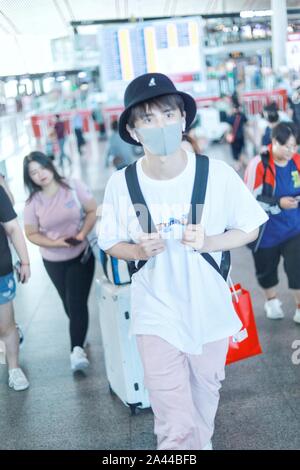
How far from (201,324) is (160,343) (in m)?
0.17

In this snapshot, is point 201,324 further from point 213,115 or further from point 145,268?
point 213,115

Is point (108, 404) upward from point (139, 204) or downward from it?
downward

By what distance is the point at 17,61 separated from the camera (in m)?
3.73

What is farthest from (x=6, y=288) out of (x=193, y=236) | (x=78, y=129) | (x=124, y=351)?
(x=78, y=129)

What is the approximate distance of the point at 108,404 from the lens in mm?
3725

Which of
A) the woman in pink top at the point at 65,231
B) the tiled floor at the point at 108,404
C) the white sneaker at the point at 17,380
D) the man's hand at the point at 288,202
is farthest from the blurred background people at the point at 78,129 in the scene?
the white sneaker at the point at 17,380

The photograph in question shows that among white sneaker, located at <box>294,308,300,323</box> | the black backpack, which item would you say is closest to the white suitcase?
the black backpack

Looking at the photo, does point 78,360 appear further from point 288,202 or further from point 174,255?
point 174,255

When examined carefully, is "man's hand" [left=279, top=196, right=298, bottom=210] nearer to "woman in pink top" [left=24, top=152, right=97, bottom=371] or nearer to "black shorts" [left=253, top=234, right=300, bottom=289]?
"black shorts" [left=253, top=234, right=300, bottom=289]

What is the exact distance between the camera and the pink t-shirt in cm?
420

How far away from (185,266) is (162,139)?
46cm

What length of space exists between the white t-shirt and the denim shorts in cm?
149

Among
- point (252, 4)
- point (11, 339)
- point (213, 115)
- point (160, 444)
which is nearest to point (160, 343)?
point (160, 444)

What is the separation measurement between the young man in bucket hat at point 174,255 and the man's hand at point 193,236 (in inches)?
3.6
